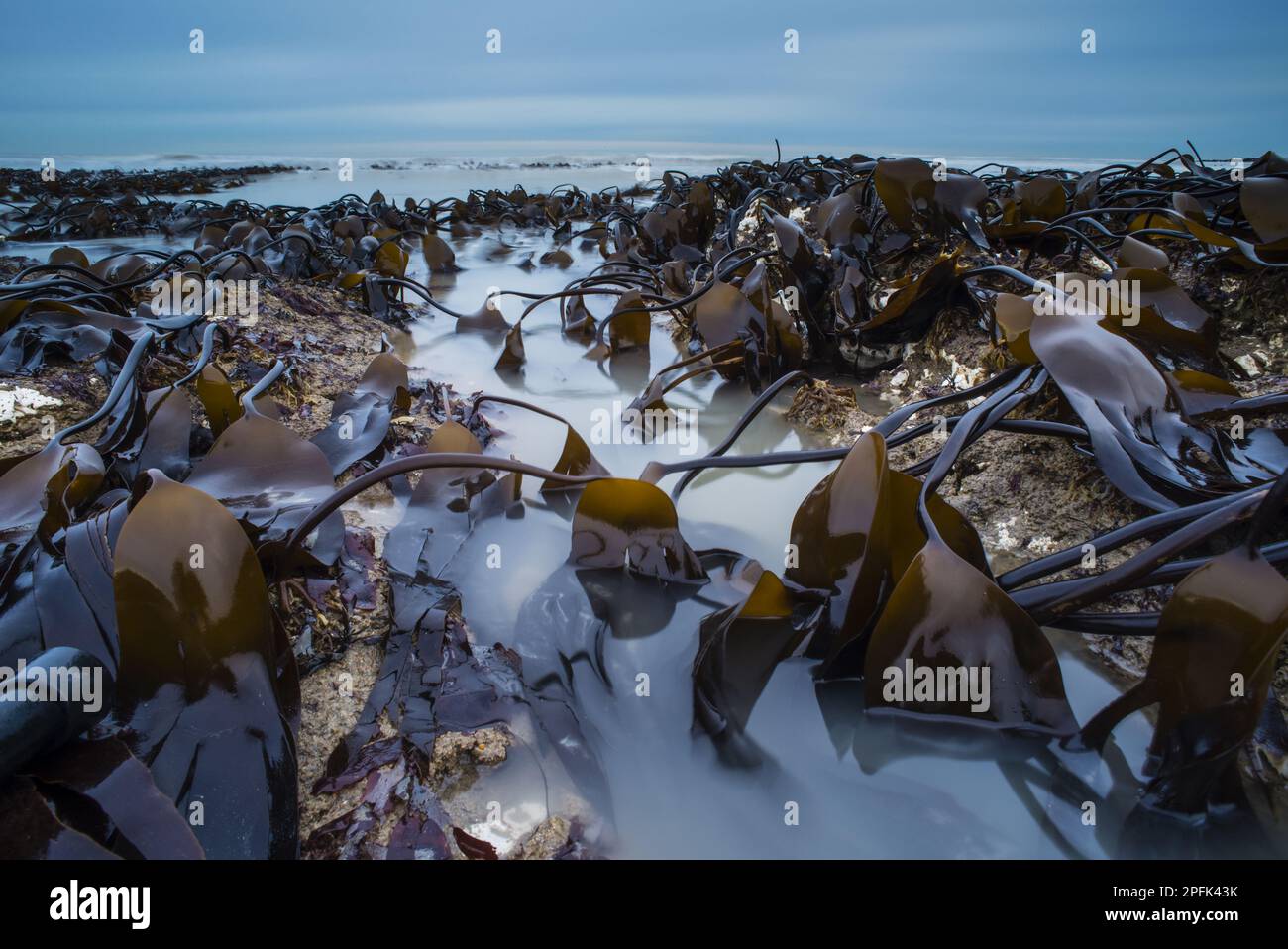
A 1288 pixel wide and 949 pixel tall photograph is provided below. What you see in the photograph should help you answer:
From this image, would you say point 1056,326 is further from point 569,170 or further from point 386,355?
point 569,170

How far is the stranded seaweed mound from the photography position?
64 centimetres

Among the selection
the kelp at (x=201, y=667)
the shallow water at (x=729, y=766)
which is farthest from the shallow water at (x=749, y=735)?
the kelp at (x=201, y=667)

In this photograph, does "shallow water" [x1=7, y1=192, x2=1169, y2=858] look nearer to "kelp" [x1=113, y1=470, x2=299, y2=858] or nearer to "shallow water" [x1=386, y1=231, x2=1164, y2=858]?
"shallow water" [x1=386, y1=231, x2=1164, y2=858]

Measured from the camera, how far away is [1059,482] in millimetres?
1100

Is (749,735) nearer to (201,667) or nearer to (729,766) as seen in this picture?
(729,766)

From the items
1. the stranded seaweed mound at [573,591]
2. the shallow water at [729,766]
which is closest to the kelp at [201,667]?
the stranded seaweed mound at [573,591]

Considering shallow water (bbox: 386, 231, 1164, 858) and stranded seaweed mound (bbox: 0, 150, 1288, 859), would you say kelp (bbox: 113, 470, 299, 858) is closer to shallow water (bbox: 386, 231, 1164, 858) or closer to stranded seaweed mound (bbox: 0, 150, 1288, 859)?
stranded seaweed mound (bbox: 0, 150, 1288, 859)

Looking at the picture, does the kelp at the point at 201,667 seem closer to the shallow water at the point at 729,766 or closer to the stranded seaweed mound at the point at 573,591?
the stranded seaweed mound at the point at 573,591

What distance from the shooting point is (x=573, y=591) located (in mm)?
988

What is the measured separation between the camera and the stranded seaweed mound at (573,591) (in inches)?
25.2

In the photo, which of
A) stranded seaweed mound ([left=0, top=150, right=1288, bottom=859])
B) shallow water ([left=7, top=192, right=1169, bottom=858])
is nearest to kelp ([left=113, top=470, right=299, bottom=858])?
stranded seaweed mound ([left=0, top=150, right=1288, bottom=859])

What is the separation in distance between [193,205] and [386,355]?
3.79 meters

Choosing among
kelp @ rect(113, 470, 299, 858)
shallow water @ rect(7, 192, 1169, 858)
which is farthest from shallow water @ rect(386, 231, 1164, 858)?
kelp @ rect(113, 470, 299, 858)
